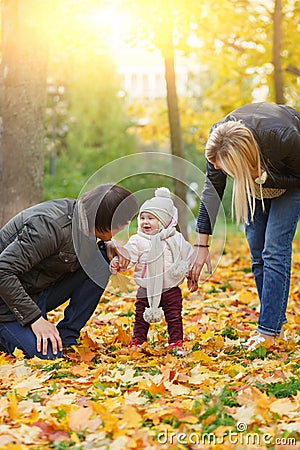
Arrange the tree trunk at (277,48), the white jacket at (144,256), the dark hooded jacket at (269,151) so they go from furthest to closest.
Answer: the tree trunk at (277,48) → the white jacket at (144,256) → the dark hooded jacket at (269,151)

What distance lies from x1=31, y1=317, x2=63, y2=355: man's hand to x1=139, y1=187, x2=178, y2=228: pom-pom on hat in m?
0.77

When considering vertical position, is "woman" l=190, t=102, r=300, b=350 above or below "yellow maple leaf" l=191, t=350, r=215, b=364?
above

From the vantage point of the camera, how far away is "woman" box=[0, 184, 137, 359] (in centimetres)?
339

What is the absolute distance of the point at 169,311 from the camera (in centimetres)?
375

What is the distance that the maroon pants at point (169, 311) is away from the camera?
373 centimetres

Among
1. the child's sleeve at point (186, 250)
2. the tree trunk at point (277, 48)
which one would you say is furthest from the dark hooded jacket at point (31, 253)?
the tree trunk at point (277, 48)

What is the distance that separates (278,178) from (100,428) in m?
1.81

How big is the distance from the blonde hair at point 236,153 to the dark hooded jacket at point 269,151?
0.09 metres

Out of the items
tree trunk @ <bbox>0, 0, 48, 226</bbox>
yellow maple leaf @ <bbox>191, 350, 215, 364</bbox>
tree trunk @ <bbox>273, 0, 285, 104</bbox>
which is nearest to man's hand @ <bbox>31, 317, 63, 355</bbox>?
yellow maple leaf @ <bbox>191, 350, 215, 364</bbox>

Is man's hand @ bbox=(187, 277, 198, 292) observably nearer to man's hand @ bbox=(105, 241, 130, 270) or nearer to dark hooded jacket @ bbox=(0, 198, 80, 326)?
man's hand @ bbox=(105, 241, 130, 270)

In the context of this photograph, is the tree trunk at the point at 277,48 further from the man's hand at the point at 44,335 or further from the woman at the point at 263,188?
the man's hand at the point at 44,335

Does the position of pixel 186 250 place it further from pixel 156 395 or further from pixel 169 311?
pixel 156 395

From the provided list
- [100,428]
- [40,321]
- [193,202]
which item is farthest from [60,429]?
[193,202]

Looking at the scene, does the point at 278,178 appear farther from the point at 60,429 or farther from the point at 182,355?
the point at 60,429
